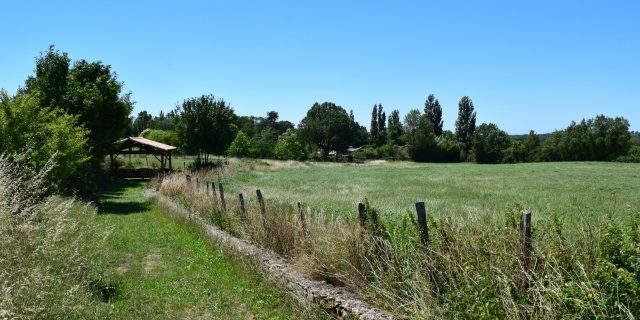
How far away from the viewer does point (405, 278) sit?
5.54 metres

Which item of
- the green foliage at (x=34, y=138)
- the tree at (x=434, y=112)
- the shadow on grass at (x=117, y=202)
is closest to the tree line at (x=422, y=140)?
the tree at (x=434, y=112)

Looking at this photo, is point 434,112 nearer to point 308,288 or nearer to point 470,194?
point 470,194

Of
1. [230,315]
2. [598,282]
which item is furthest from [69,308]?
[598,282]

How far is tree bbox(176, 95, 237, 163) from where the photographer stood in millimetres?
47375

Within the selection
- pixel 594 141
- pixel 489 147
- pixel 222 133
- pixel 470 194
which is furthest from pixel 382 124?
pixel 470 194

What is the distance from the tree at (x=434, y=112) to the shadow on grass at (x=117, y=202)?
87863mm

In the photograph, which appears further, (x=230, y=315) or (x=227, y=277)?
(x=227, y=277)

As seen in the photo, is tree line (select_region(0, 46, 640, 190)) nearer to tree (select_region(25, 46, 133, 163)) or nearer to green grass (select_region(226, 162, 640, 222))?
tree (select_region(25, 46, 133, 163))

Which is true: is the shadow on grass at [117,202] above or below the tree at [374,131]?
below

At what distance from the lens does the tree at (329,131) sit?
96438mm

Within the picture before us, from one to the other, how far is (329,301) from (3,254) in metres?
3.74

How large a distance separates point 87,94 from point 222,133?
78.5ft

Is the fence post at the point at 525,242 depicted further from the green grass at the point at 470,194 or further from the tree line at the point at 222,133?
the tree line at the point at 222,133

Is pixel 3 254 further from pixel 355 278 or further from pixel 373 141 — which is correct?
pixel 373 141
